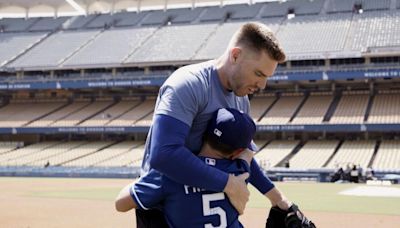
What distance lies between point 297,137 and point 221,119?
4013 cm

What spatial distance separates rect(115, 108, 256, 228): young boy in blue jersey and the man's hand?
0.15 feet

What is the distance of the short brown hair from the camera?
2.67 meters

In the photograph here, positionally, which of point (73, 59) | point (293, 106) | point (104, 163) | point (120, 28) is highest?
point (120, 28)

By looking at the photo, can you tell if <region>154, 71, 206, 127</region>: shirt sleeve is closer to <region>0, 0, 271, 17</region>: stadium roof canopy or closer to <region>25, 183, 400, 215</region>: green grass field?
<region>25, 183, 400, 215</region>: green grass field

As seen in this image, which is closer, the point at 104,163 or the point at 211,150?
the point at 211,150

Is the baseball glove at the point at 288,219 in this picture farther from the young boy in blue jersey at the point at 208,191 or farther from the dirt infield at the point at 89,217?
the dirt infield at the point at 89,217

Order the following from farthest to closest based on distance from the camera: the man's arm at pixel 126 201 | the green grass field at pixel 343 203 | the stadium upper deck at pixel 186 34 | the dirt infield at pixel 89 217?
the stadium upper deck at pixel 186 34 < the green grass field at pixel 343 203 < the dirt infield at pixel 89 217 < the man's arm at pixel 126 201

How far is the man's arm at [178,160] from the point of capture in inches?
100

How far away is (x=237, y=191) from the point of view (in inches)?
106

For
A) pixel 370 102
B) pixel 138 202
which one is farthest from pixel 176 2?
pixel 138 202

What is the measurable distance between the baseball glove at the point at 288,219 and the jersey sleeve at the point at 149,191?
0.79m

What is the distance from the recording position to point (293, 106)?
1714 inches

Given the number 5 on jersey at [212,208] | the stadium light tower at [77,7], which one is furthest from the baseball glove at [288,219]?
the stadium light tower at [77,7]

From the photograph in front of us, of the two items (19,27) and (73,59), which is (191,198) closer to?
(73,59)
